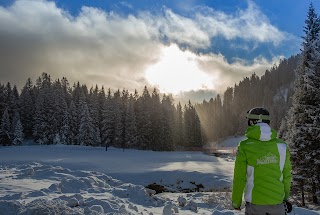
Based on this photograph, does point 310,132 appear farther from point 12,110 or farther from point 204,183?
point 12,110

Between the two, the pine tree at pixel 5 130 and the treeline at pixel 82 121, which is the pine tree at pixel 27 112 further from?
the pine tree at pixel 5 130

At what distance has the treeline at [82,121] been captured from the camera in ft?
240

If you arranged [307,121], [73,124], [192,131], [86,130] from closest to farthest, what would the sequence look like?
[307,121], [86,130], [73,124], [192,131]

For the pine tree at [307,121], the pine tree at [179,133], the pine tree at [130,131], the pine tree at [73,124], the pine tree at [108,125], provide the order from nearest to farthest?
the pine tree at [307,121] → the pine tree at [73,124] → the pine tree at [130,131] → the pine tree at [108,125] → the pine tree at [179,133]

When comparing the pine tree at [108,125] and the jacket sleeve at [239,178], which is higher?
the pine tree at [108,125]

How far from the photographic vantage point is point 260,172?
490 cm

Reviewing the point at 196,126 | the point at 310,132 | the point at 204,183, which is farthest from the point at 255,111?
the point at 196,126

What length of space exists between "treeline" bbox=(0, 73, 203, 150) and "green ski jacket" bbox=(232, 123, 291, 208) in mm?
69986

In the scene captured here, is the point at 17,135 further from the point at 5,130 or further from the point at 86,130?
the point at 86,130

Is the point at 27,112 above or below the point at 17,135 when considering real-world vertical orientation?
above

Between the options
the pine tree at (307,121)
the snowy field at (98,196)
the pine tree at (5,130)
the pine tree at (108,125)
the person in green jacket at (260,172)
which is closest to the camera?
the person in green jacket at (260,172)

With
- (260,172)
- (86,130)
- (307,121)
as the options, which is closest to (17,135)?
(86,130)

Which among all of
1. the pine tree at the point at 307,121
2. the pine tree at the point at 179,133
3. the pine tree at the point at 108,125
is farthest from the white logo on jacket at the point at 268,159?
the pine tree at the point at 179,133

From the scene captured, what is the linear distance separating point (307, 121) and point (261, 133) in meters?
18.4
